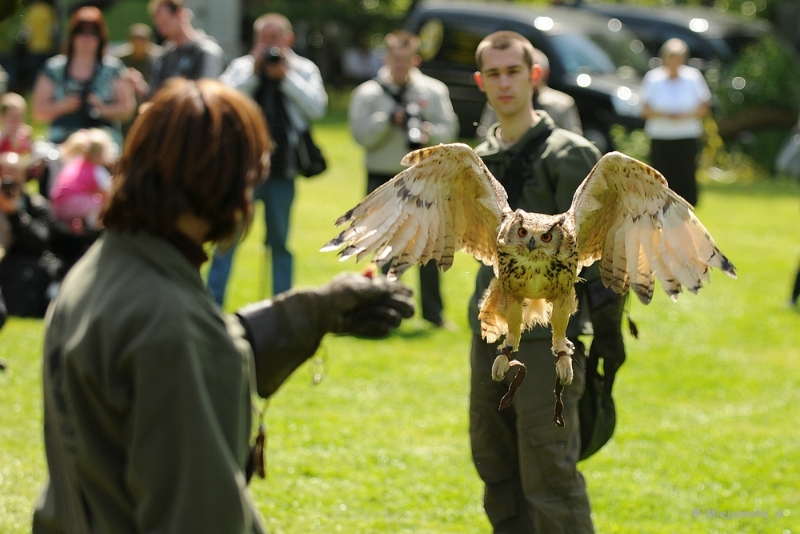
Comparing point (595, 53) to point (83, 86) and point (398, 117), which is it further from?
point (83, 86)

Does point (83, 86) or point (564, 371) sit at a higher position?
point (83, 86)

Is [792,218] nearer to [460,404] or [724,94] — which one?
[724,94]

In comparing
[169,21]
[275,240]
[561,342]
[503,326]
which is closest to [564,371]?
[561,342]

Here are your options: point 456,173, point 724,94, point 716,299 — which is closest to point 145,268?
point 456,173

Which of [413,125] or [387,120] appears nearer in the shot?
[413,125]

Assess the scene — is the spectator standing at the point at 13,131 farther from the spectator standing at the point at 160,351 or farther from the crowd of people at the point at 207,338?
the spectator standing at the point at 160,351

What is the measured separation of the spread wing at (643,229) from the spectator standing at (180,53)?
5.05m

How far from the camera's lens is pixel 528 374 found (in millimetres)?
3572

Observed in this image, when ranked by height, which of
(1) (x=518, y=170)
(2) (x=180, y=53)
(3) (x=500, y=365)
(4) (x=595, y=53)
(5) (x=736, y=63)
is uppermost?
(5) (x=736, y=63)

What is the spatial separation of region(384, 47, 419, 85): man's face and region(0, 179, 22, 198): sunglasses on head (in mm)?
2895

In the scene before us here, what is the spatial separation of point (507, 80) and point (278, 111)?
394 centimetres

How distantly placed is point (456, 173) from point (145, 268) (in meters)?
1.57

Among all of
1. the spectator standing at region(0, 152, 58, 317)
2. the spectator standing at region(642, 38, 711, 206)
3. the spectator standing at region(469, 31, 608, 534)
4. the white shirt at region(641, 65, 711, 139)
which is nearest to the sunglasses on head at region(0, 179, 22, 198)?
the spectator standing at region(0, 152, 58, 317)

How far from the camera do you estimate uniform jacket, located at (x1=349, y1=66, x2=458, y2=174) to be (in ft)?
25.1
